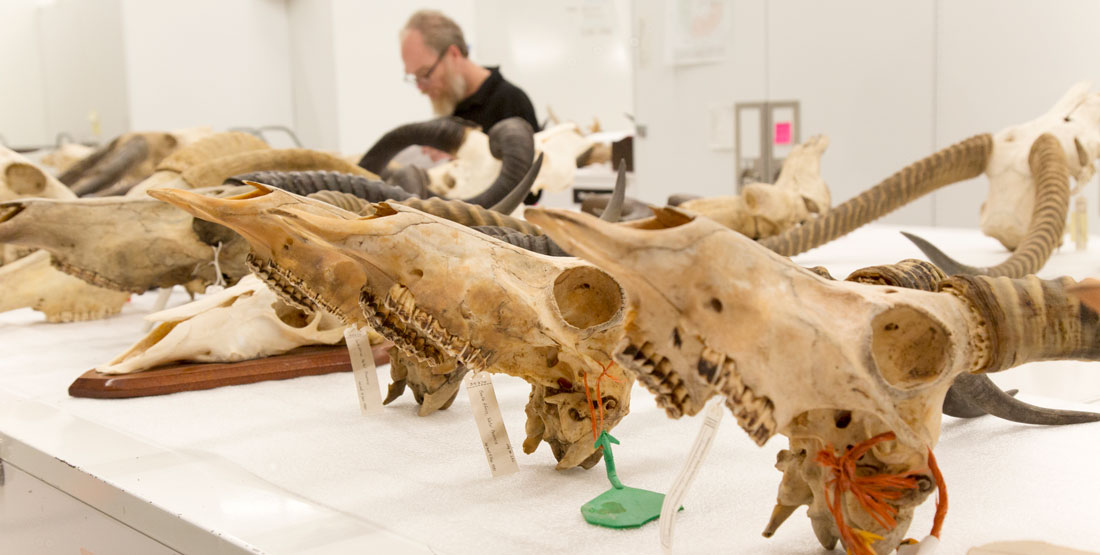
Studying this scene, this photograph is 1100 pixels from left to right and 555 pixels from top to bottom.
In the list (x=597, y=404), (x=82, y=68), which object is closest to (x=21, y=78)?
(x=82, y=68)

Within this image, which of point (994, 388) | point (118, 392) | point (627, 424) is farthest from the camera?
point (118, 392)

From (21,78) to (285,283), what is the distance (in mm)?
6830

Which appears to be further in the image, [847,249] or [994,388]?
[847,249]

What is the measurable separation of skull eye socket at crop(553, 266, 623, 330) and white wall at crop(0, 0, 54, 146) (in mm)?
7030

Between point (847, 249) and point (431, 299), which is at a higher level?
point (431, 299)

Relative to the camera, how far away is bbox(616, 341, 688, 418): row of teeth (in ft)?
3.19

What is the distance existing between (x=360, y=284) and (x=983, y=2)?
126 inches

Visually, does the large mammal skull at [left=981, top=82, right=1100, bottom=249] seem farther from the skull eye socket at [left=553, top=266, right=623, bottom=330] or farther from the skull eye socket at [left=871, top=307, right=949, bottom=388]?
the skull eye socket at [left=871, top=307, right=949, bottom=388]

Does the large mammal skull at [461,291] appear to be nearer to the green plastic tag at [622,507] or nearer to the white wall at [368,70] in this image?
the green plastic tag at [622,507]

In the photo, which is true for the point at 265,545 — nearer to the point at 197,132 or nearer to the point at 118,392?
the point at 118,392

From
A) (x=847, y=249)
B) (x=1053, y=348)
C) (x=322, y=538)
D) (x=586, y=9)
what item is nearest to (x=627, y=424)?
(x=322, y=538)

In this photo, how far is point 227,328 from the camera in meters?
2.14

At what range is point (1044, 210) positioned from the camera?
263 centimetres

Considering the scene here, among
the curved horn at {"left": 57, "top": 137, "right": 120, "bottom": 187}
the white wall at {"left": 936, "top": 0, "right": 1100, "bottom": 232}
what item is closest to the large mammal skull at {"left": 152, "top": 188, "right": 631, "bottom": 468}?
the curved horn at {"left": 57, "top": 137, "right": 120, "bottom": 187}
